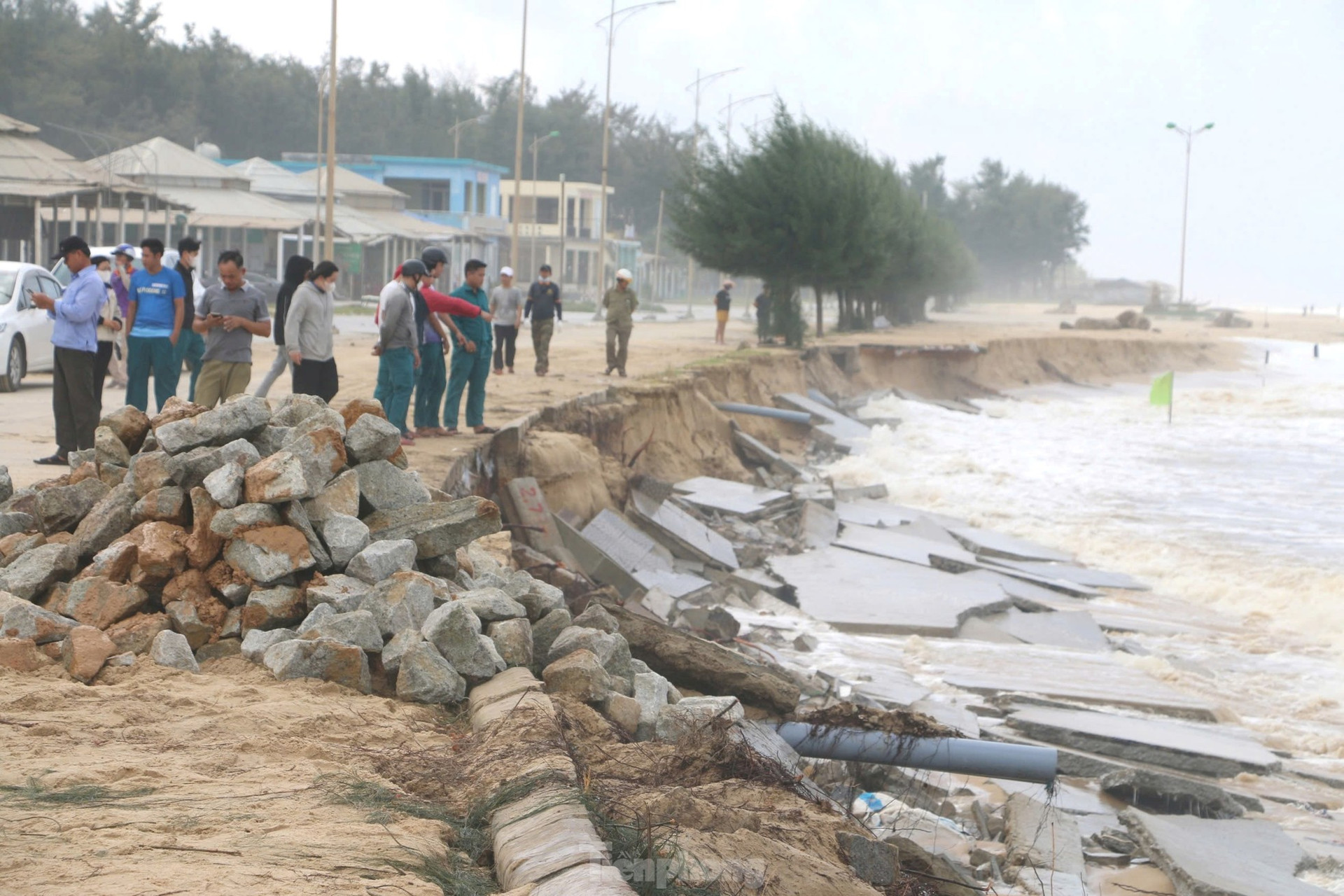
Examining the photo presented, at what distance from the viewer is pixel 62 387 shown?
33.6 ft

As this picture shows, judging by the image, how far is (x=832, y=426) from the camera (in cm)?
2438

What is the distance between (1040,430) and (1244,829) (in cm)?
2427

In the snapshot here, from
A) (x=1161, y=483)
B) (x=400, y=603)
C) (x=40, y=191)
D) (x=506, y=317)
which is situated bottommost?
(x=1161, y=483)

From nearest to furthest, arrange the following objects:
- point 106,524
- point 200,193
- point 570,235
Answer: point 106,524, point 200,193, point 570,235

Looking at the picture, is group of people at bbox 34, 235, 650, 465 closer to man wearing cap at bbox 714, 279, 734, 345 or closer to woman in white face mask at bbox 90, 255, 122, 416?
woman in white face mask at bbox 90, 255, 122, 416

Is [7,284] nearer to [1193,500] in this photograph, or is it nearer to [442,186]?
[1193,500]

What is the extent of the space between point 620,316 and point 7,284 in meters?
8.38

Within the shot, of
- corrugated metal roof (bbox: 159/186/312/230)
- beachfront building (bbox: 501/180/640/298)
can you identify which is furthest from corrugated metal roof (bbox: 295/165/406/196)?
beachfront building (bbox: 501/180/640/298)

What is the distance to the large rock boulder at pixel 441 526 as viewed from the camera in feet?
23.0

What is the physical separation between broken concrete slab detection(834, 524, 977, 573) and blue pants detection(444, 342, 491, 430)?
456 centimetres

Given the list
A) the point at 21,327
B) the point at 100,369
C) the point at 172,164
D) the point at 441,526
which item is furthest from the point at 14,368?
the point at 172,164

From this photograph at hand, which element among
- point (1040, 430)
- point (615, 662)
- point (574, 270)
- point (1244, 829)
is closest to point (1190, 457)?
point (1040, 430)

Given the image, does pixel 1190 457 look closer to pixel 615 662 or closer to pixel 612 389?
pixel 612 389

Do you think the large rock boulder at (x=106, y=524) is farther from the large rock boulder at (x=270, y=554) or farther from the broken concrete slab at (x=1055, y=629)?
the broken concrete slab at (x=1055, y=629)
